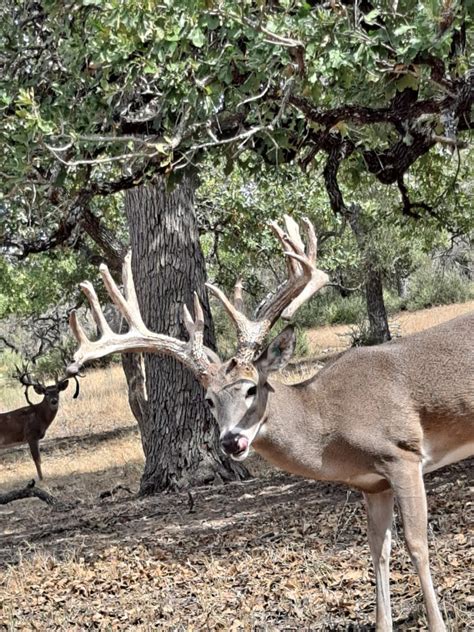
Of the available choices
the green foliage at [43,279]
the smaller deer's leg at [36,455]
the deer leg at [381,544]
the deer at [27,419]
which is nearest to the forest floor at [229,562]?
the deer leg at [381,544]

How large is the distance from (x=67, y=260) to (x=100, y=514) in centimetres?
804

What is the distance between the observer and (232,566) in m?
6.30

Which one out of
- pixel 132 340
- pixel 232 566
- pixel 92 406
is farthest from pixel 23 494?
pixel 92 406

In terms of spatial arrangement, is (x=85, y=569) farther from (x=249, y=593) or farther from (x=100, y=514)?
(x=100, y=514)

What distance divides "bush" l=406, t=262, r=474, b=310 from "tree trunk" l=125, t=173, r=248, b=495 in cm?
2870

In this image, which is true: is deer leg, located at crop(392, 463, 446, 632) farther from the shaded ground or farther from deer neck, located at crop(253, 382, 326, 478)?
deer neck, located at crop(253, 382, 326, 478)

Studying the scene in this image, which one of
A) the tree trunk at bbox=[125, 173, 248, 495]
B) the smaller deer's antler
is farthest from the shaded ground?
the smaller deer's antler

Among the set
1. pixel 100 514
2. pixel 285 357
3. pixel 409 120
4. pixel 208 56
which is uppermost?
pixel 208 56

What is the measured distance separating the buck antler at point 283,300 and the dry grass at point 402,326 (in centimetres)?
2142

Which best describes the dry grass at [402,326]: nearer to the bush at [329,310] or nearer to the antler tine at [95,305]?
the bush at [329,310]

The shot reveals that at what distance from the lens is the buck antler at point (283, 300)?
17.2ft

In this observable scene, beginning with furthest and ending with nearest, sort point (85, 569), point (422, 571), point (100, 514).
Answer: point (100, 514) → point (85, 569) → point (422, 571)

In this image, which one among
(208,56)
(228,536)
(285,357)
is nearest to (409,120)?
(208,56)

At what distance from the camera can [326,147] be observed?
7473 mm
